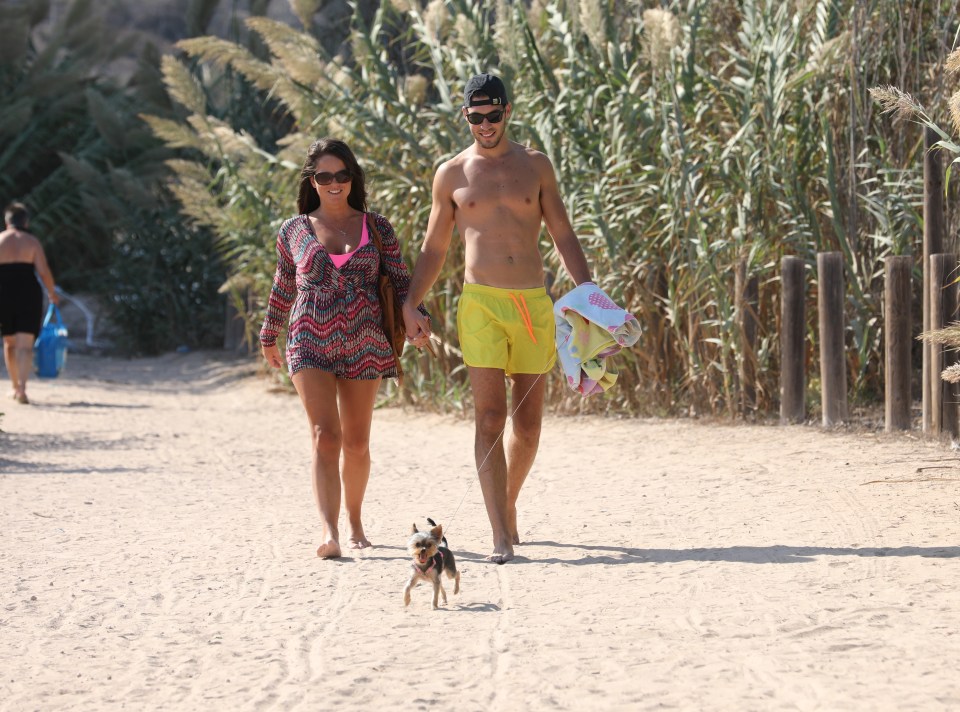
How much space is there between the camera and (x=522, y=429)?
17.4 ft

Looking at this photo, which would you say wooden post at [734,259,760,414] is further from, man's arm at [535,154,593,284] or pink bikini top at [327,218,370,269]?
pink bikini top at [327,218,370,269]

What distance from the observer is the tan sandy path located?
3.58m

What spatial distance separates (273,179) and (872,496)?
23.5ft

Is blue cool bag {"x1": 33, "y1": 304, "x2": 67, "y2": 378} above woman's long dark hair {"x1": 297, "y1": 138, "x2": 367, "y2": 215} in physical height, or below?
below

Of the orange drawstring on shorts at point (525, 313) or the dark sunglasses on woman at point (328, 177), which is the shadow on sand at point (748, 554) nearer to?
the orange drawstring on shorts at point (525, 313)

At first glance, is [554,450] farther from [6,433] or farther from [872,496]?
[6,433]

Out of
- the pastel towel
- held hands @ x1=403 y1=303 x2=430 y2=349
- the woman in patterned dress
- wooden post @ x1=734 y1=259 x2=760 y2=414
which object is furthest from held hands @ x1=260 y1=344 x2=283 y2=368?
wooden post @ x1=734 y1=259 x2=760 y2=414

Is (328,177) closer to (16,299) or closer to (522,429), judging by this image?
(522,429)

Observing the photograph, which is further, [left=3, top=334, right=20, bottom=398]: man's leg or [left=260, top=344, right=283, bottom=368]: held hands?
[left=3, top=334, right=20, bottom=398]: man's leg

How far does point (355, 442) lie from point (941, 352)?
3.74 metres

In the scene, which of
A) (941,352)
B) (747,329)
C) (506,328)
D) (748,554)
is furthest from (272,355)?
(941,352)

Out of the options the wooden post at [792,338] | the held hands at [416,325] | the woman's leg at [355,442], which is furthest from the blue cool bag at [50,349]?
the held hands at [416,325]

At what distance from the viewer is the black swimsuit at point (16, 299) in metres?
12.0

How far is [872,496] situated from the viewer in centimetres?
608
